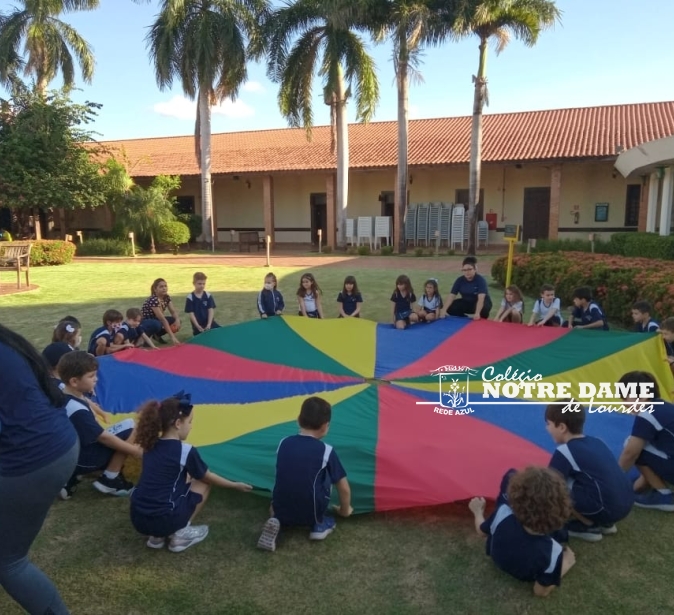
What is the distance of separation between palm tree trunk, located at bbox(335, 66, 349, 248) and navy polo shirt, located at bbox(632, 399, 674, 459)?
58.0 ft

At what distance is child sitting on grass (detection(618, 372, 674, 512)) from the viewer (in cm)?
326

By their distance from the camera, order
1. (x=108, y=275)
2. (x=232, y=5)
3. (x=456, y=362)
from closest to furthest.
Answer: (x=456, y=362)
(x=108, y=275)
(x=232, y=5)

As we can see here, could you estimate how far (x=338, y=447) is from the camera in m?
3.67

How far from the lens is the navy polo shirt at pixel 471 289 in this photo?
7.52 meters

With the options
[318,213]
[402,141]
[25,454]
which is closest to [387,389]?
[25,454]

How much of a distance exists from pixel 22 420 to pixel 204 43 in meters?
20.9

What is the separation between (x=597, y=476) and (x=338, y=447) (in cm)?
150

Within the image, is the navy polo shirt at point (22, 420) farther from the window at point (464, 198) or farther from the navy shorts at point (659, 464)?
the window at point (464, 198)

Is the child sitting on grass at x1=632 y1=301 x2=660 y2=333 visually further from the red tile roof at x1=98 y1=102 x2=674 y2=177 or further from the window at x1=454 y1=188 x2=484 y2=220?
the window at x1=454 y1=188 x2=484 y2=220

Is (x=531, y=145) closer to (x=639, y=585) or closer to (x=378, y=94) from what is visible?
(x=378, y=94)

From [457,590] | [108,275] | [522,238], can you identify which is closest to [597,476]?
[457,590]

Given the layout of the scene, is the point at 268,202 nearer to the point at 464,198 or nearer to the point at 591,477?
the point at 464,198

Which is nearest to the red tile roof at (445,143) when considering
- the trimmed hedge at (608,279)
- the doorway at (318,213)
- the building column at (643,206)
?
the building column at (643,206)

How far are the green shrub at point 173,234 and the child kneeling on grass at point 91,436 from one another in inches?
743
